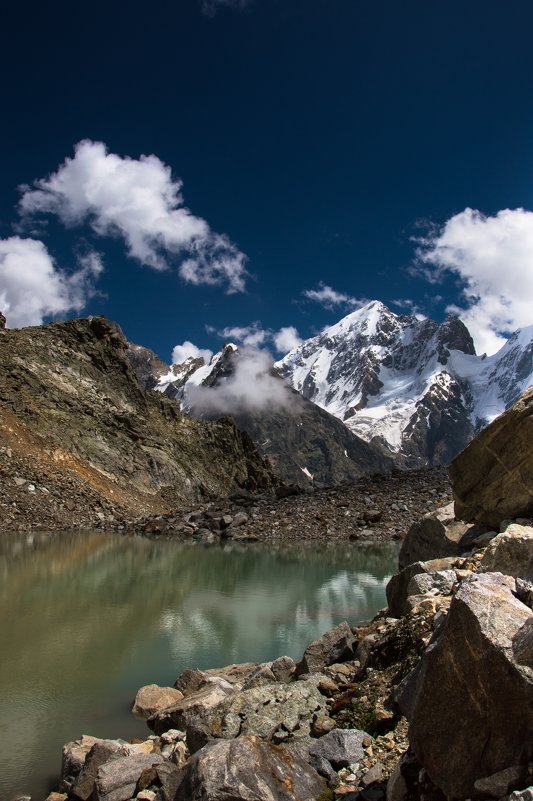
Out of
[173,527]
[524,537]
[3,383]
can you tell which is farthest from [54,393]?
[524,537]

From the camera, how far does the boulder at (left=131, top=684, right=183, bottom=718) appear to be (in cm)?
1125

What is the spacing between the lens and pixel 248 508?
53.0 meters

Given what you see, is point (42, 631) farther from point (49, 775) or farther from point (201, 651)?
point (49, 775)

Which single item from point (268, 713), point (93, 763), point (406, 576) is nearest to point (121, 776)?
point (93, 763)

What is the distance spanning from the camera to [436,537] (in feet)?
60.4

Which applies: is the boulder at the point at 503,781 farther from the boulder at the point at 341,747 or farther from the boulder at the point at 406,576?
the boulder at the point at 406,576

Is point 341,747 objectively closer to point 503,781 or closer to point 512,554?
point 503,781

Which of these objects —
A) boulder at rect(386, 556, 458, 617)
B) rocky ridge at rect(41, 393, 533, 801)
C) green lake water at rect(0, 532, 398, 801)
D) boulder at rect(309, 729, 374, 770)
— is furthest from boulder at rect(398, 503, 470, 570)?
boulder at rect(309, 729, 374, 770)

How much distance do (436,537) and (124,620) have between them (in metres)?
10.3

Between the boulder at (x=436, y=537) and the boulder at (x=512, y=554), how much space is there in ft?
24.5

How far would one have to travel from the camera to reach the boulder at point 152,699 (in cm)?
1125

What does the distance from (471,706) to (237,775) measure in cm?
239

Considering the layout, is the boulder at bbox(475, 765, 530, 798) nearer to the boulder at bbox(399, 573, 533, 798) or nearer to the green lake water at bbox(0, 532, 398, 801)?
the boulder at bbox(399, 573, 533, 798)

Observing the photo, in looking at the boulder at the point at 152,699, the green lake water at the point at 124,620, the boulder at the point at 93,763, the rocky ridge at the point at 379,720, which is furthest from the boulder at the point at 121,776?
the boulder at the point at 152,699
